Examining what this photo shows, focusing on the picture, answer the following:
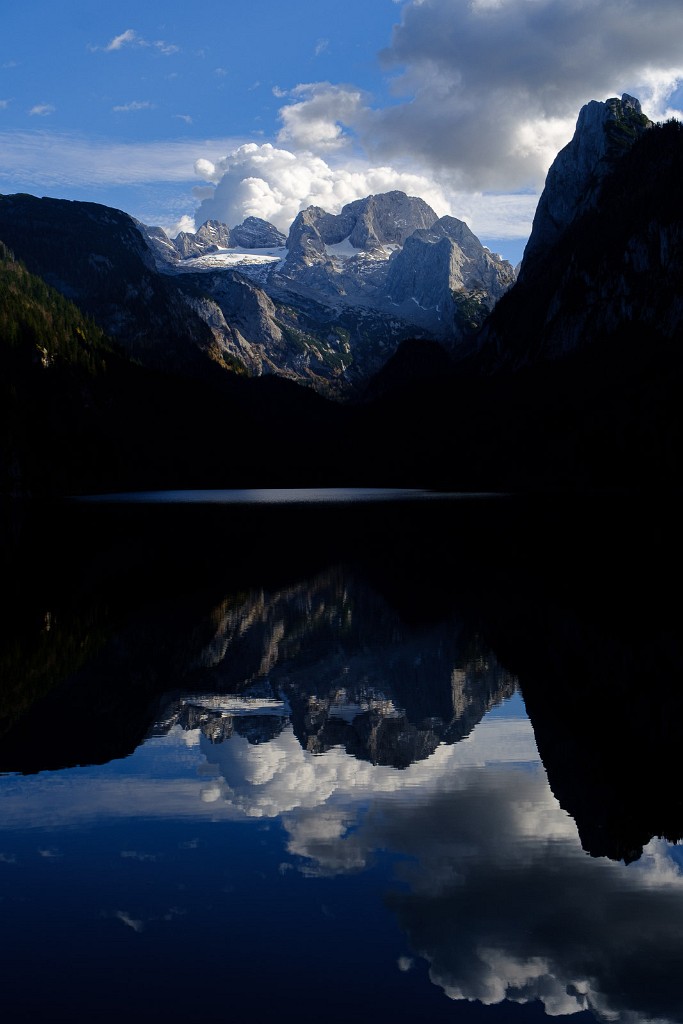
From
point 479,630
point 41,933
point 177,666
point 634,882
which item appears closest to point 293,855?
point 41,933

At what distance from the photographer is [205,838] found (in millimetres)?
18953

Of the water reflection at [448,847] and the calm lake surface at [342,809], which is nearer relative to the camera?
the calm lake surface at [342,809]

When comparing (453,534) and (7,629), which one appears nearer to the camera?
Answer: (7,629)

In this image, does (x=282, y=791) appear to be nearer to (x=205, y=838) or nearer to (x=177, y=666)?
(x=205, y=838)

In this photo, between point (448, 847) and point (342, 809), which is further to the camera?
point (342, 809)

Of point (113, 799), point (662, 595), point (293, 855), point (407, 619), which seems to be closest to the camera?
point (293, 855)

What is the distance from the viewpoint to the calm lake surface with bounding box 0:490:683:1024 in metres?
13.4

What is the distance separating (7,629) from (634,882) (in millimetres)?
31514

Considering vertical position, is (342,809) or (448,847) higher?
(448,847)

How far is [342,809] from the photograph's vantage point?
2075cm

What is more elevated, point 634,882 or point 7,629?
point 634,882

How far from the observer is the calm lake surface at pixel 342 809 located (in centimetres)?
1338

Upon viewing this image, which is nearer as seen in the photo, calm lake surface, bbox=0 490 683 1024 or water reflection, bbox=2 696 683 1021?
calm lake surface, bbox=0 490 683 1024

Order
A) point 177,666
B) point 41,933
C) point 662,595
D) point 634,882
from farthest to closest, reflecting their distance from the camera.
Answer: point 662,595 → point 177,666 → point 634,882 → point 41,933
